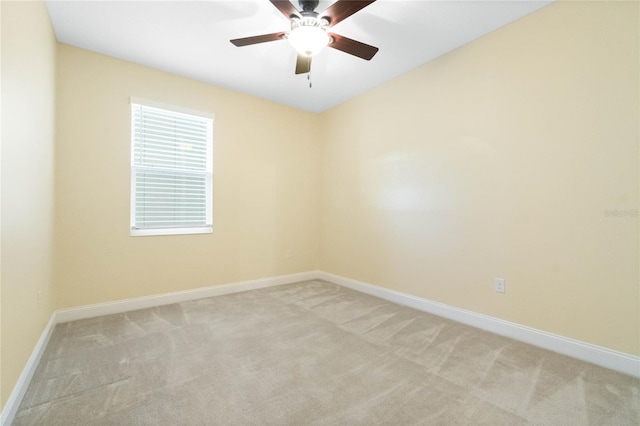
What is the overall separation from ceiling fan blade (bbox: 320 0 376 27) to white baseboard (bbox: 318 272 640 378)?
2.76 metres

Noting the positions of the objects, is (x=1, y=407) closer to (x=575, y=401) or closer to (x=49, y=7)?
(x=49, y=7)

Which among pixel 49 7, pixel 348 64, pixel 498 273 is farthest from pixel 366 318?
pixel 49 7

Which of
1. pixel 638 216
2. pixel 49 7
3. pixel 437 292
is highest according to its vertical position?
pixel 49 7

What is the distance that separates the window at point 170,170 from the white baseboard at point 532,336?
8.68ft

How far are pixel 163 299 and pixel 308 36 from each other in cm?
313

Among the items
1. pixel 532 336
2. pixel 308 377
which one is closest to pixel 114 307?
pixel 308 377

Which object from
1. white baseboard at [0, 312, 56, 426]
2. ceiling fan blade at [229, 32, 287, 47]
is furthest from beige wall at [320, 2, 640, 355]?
white baseboard at [0, 312, 56, 426]

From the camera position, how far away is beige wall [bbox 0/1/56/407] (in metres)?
1.41

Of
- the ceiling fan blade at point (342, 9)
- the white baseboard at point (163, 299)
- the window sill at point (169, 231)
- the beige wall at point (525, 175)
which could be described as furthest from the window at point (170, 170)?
the beige wall at point (525, 175)

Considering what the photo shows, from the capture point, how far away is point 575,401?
5.18 feet

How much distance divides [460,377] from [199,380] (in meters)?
1.71

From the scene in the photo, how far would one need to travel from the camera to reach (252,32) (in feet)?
8.36

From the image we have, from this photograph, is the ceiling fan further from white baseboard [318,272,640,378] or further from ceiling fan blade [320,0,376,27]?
white baseboard [318,272,640,378]

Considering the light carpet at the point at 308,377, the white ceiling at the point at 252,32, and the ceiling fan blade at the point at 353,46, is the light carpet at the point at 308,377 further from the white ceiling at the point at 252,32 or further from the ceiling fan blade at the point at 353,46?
the white ceiling at the point at 252,32
